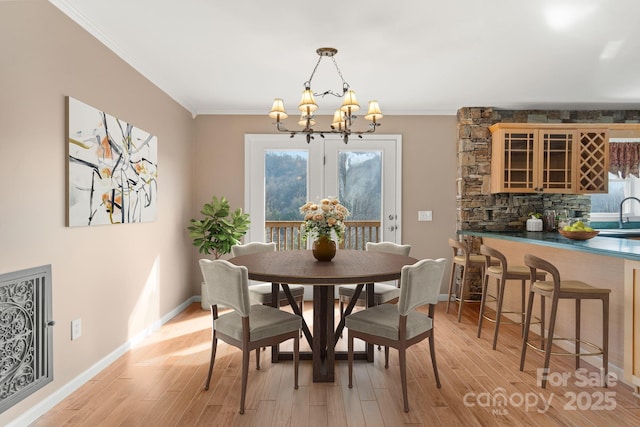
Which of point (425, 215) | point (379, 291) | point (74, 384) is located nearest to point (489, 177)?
point (425, 215)

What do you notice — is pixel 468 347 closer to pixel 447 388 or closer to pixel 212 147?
pixel 447 388

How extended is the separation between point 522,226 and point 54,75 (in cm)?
519

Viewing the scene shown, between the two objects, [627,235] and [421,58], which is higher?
[421,58]

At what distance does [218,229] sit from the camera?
15.8ft

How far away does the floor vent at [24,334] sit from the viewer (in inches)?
84.2

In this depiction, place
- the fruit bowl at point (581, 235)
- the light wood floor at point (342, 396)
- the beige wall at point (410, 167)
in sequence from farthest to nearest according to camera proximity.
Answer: the beige wall at point (410, 167) → the fruit bowl at point (581, 235) → the light wood floor at point (342, 396)

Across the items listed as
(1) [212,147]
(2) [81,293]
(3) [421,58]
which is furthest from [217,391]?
(1) [212,147]

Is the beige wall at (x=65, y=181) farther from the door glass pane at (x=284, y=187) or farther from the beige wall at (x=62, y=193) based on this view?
the door glass pane at (x=284, y=187)

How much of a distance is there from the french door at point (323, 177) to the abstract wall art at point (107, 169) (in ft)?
5.24

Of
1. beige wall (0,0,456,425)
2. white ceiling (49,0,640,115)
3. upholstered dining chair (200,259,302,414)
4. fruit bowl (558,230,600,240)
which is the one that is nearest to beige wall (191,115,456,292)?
beige wall (0,0,456,425)

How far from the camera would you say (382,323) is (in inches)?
104

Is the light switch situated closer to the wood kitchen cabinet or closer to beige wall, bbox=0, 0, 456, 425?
beige wall, bbox=0, 0, 456, 425

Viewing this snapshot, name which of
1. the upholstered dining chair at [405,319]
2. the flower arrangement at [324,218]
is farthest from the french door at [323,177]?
the upholstered dining chair at [405,319]

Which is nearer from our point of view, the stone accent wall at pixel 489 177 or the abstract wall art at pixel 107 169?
the abstract wall art at pixel 107 169
